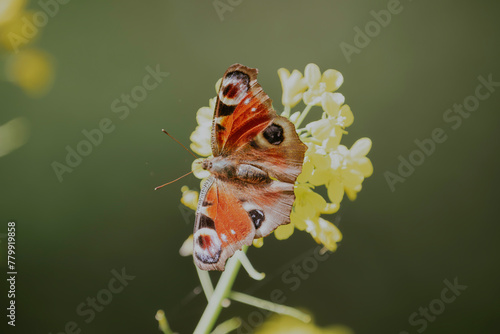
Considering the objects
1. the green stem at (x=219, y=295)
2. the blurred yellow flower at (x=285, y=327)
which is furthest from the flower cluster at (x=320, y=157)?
the blurred yellow flower at (x=285, y=327)

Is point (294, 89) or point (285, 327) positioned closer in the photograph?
point (294, 89)

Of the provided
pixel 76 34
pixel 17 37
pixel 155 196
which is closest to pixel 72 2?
pixel 76 34
